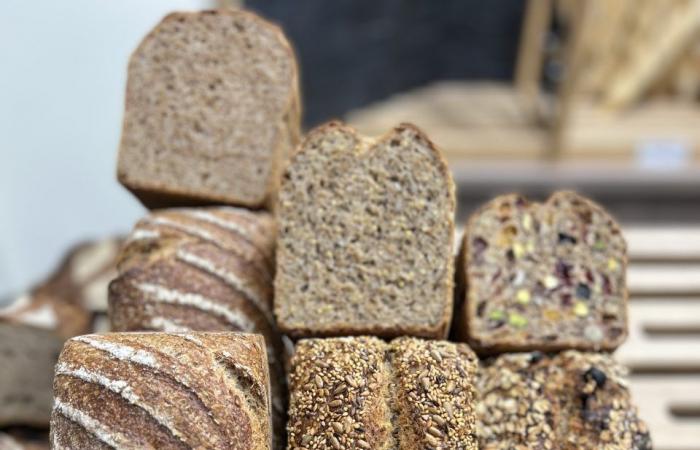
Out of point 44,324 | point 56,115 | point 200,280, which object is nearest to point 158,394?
point 200,280

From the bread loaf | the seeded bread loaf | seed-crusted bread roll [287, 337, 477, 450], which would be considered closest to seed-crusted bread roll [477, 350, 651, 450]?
seed-crusted bread roll [287, 337, 477, 450]

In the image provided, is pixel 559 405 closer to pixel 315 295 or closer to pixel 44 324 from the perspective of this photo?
pixel 315 295

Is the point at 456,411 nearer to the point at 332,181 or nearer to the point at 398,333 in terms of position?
the point at 398,333

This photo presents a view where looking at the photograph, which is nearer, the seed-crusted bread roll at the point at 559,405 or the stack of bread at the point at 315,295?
the stack of bread at the point at 315,295

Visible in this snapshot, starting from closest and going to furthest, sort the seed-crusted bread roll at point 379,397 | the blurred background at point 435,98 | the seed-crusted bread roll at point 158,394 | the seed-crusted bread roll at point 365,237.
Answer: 1. the seed-crusted bread roll at point 158,394
2. the seed-crusted bread roll at point 379,397
3. the seed-crusted bread roll at point 365,237
4. the blurred background at point 435,98

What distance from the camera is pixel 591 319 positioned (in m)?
1.22

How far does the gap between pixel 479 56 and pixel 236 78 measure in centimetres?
243

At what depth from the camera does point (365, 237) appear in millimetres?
1186

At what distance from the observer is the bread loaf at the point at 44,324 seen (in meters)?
1.55

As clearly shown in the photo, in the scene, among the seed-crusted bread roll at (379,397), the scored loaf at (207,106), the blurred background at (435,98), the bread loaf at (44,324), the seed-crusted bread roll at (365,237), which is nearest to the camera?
the seed-crusted bread roll at (379,397)

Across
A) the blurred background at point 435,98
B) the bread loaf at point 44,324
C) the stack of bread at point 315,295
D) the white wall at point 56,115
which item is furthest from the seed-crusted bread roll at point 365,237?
the white wall at point 56,115

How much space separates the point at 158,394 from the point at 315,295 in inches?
14.0

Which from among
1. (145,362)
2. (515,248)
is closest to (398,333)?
(515,248)

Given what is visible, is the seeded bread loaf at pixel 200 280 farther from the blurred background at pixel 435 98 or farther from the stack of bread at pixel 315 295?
the blurred background at pixel 435 98
